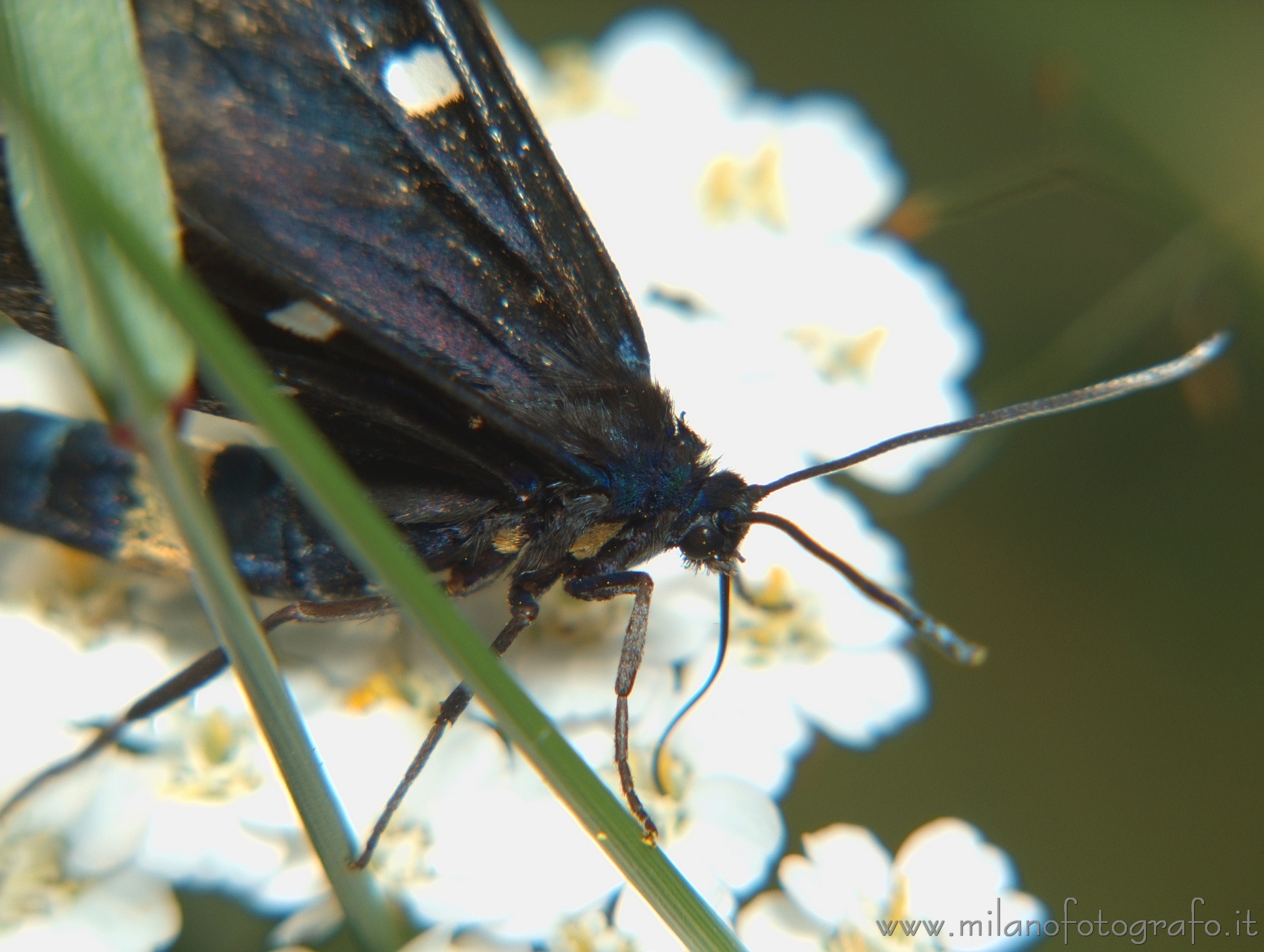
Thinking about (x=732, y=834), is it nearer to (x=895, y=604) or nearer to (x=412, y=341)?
(x=895, y=604)

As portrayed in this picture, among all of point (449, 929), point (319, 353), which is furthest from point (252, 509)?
point (449, 929)

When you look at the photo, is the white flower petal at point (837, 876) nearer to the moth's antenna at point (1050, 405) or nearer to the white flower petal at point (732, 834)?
the white flower petal at point (732, 834)

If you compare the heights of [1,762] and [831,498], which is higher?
[831,498]

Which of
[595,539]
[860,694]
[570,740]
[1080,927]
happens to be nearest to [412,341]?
[595,539]

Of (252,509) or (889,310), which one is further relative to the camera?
(889,310)

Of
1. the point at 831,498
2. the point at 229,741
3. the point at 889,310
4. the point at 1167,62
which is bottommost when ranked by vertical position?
the point at 229,741

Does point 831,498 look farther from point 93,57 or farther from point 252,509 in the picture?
point 93,57

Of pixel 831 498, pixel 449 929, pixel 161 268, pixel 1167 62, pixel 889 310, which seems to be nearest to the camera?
pixel 161 268
